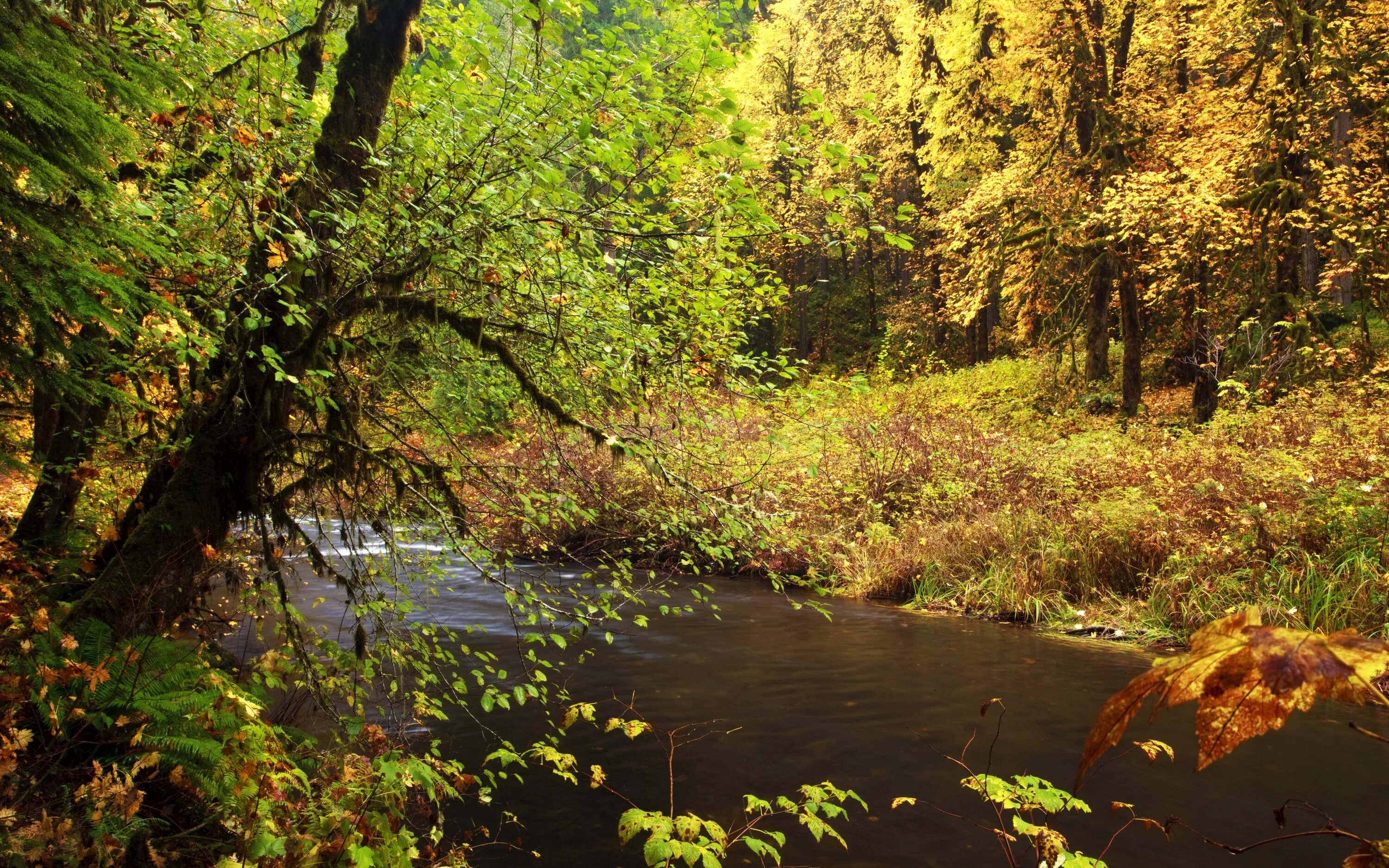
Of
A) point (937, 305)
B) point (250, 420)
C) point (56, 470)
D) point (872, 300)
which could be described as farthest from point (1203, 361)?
point (56, 470)

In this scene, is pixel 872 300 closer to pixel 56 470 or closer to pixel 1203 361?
pixel 1203 361

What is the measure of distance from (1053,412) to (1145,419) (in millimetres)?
2547

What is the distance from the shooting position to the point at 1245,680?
1199mm

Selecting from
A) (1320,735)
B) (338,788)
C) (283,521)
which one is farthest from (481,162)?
(1320,735)

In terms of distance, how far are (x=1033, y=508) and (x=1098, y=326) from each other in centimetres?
943

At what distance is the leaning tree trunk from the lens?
14.1ft

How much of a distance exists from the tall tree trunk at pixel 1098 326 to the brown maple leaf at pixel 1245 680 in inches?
714

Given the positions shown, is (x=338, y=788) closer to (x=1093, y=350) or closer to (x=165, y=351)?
(x=165, y=351)

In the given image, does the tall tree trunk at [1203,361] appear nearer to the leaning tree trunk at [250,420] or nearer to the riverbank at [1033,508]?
the riverbank at [1033,508]

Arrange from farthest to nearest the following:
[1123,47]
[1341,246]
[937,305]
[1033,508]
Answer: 1. [937,305]
2. [1123,47]
3. [1341,246]
4. [1033,508]

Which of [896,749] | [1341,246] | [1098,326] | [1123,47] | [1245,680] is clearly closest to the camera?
[1245,680]

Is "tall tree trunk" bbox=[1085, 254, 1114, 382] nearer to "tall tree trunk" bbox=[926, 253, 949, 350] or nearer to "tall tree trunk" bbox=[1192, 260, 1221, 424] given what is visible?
"tall tree trunk" bbox=[1192, 260, 1221, 424]

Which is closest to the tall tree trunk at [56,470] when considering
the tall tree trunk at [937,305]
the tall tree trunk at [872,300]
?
the tall tree trunk at [937,305]

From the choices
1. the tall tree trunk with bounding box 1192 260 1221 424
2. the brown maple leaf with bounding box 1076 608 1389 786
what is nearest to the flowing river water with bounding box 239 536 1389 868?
the brown maple leaf with bounding box 1076 608 1389 786
